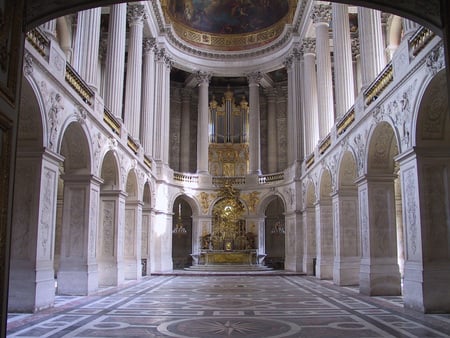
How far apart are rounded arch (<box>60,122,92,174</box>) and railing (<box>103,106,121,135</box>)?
93.4 inches

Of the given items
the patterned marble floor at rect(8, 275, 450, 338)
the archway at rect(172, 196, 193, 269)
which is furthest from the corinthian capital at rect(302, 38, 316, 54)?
the patterned marble floor at rect(8, 275, 450, 338)

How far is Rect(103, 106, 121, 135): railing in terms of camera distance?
17.5 metres

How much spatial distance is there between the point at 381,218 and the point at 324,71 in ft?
34.4

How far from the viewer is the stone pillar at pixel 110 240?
18047 mm

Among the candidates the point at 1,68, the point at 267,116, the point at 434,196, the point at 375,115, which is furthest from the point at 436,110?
the point at 267,116

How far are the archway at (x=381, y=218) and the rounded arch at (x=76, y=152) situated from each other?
8.42m

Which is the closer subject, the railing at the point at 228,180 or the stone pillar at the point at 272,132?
the railing at the point at 228,180

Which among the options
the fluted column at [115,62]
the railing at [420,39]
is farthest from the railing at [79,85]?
the railing at [420,39]

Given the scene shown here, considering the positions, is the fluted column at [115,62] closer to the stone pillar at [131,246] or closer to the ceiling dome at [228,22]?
the stone pillar at [131,246]

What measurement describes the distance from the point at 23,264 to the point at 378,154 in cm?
1014

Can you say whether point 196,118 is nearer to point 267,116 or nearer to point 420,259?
point 267,116

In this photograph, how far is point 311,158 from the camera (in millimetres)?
24578

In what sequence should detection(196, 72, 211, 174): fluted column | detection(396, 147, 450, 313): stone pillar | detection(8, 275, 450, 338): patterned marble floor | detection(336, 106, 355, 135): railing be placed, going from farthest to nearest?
detection(196, 72, 211, 174): fluted column, detection(336, 106, 355, 135): railing, detection(396, 147, 450, 313): stone pillar, detection(8, 275, 450, 338): patterned marble floor

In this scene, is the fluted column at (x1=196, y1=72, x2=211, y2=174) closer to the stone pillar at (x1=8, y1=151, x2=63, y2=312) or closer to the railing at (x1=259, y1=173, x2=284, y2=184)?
the railing at (x1=259, y1=173, x2=284, y2=184)
